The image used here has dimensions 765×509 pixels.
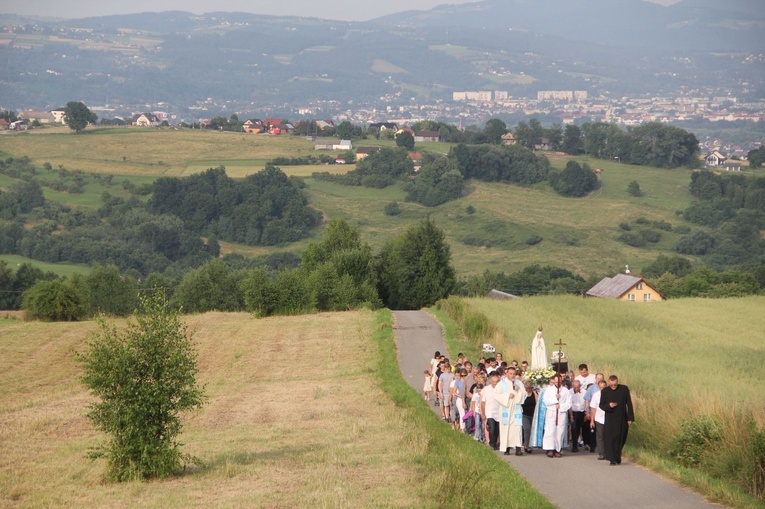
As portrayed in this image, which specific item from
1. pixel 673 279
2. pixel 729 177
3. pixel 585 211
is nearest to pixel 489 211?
pixel 585 211

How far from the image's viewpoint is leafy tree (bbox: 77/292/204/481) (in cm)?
1659

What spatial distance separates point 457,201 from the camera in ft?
482

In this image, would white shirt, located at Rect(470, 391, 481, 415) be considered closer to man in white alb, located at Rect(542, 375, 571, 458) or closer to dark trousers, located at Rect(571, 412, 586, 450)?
man in white alb, located at Rect(542, 375, 571, 458)

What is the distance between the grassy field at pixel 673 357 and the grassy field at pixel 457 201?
2306 inches

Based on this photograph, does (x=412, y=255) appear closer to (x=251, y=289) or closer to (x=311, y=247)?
(x=311, y=247)

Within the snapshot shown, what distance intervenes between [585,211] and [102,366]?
128 metres

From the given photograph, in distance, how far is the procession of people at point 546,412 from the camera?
60.8 ft

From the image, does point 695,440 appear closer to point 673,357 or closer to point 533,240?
point 673,357

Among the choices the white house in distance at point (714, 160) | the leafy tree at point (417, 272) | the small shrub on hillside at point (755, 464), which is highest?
the small shrub on hillside at point (755, 464)

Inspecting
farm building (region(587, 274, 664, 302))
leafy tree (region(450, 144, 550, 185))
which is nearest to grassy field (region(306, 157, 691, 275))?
leafy tree (region(450, 144, 550, 185))

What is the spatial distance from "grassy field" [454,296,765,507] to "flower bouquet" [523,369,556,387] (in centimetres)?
191

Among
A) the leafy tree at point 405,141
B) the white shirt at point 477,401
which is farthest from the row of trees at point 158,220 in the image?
the white shirt at point 477,401

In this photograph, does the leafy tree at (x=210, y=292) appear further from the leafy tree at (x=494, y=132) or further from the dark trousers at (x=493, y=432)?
the leafy tree at (x=494, y=132)

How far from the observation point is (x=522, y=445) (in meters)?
19.8
